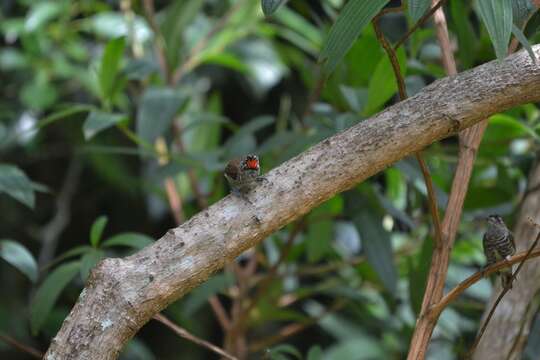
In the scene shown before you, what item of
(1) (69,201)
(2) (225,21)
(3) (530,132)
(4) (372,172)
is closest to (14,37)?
(1) (69,201)

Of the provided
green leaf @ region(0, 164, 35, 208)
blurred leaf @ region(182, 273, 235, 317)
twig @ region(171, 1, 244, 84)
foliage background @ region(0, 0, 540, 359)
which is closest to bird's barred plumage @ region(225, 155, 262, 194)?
foliage background @ region(0, 0, 540, 359)

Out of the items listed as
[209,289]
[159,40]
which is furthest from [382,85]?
[159,40]

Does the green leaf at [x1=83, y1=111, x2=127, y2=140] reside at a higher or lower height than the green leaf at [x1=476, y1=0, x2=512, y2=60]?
higher

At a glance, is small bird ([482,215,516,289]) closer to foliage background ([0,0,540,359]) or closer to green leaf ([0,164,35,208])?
foliage background ([0,0,540,359])

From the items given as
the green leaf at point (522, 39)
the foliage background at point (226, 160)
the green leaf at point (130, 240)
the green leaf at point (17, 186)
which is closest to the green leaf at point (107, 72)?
the foliage background at point (226, 160)

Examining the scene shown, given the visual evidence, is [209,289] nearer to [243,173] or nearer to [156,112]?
[156,112]

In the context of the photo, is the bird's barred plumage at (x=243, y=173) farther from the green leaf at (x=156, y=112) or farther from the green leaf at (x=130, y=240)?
the green leaf at (x=156, y=112)
